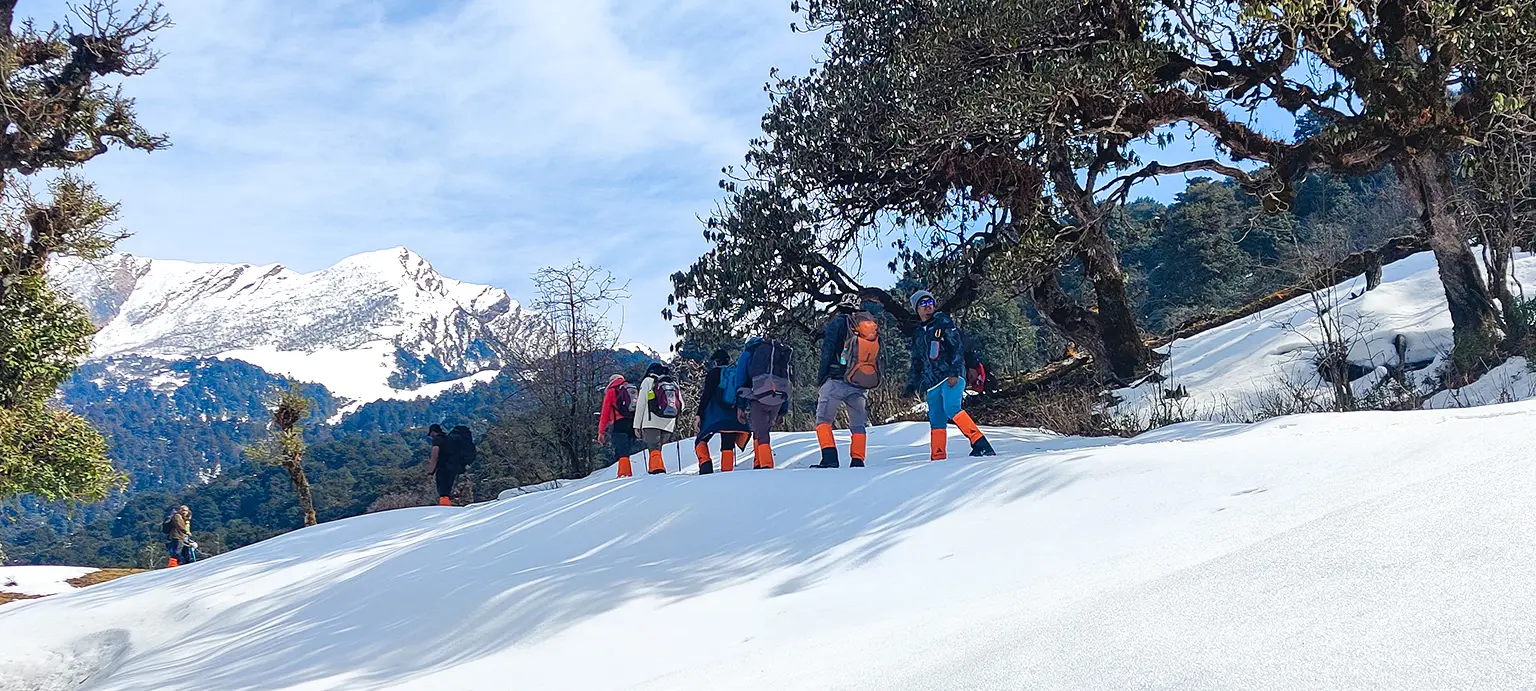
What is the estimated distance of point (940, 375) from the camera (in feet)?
31.8

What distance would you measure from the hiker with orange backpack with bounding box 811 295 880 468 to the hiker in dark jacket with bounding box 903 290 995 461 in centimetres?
49

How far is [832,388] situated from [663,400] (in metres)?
2.92

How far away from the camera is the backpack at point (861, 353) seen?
10141 millimetres

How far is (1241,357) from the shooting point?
57.1 ft

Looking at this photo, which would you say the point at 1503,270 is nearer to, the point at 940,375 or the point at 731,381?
the point at 940,375

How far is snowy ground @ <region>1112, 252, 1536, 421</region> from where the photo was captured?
13742mm

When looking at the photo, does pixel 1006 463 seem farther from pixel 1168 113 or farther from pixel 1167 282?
pixel 1167 282

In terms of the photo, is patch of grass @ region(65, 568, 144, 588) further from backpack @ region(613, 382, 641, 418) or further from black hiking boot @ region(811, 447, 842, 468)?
black hiking boot @ region(811, 447, 842, 468)

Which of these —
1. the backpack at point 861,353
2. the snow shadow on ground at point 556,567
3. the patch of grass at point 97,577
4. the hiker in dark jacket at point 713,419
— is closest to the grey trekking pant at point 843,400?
the backpack at point 861,353

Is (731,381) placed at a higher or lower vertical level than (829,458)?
higher

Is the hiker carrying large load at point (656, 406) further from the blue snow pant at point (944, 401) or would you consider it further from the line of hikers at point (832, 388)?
the blue snow pant at point (944, 401)

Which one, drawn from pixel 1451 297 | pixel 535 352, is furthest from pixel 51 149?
pixel 1451 297

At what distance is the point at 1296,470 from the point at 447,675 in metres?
4.67

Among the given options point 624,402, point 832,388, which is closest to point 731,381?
point 832,388
